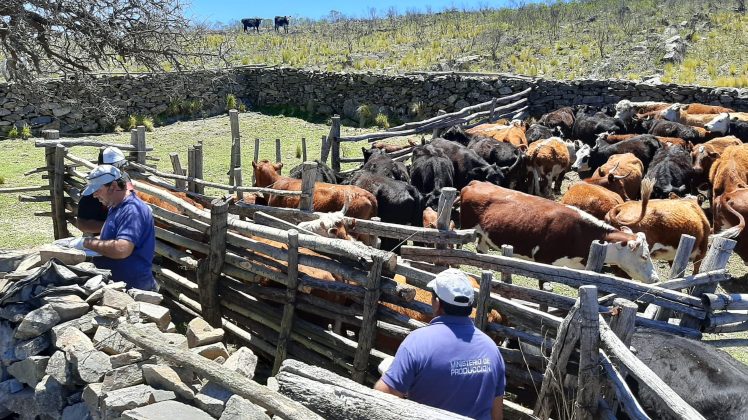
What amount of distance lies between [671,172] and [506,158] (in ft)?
11.1

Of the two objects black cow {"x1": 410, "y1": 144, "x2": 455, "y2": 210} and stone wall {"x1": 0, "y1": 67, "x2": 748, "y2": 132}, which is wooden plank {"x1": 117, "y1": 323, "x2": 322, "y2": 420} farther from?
stone wall {"x1": 0, "y1": 67, "x2": 748, "y2": 132}

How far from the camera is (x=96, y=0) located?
27.5 ft

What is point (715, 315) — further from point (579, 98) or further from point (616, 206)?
point (579, 98)

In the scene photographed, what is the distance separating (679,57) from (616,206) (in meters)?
22.6

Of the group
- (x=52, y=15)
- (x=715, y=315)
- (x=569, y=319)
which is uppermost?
(x=52, y=15)

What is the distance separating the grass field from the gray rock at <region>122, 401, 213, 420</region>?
468cm

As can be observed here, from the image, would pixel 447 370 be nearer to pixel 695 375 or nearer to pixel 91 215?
pixel 695 375

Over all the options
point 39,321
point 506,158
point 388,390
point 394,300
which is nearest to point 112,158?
point 39,321

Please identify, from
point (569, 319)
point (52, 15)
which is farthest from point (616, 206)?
point (52, 15)

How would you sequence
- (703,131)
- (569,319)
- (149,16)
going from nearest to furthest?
(569,319) → (149,16) → (703,131)

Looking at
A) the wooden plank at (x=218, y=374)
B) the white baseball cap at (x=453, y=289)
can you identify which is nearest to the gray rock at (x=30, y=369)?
the wooden plank at (x=218, y=374)

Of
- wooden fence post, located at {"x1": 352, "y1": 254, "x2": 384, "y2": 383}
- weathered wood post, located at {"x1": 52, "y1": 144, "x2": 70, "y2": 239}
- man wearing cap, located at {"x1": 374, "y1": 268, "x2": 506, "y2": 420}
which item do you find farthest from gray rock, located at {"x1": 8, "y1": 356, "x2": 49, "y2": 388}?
weathered wood post, located at {"x1": 52, "y1": 144, "x2": 70, "y2": 239}

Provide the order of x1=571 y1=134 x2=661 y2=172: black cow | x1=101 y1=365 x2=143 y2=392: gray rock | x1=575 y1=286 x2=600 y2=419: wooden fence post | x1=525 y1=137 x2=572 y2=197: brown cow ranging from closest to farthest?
1. x1=101 y1=365 x2=143 y2=392: gray rock
2. x1=575 y1=286 x2=600 y2=419: wooden fence post
3. x1=525 y1=137 x2=572 y2=197: brown cow
4. x1=571 y1=134 x2=661 y2=172: black cow

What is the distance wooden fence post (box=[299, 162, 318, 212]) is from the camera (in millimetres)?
8367
